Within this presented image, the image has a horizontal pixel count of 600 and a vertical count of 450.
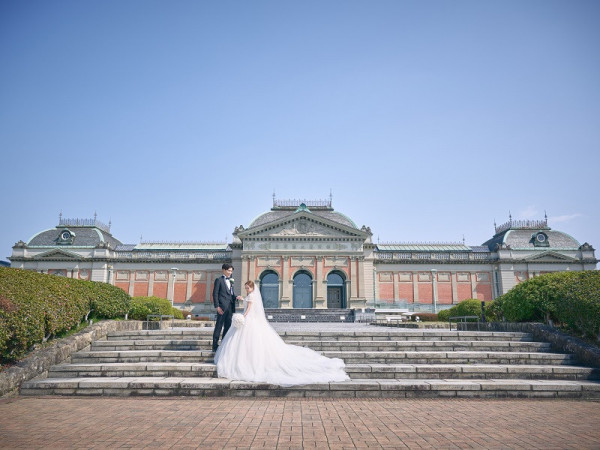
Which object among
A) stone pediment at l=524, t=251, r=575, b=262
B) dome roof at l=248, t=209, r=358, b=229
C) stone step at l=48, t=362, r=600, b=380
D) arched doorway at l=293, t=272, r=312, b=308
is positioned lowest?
stone step at l=48, t=362, r=600, b=380

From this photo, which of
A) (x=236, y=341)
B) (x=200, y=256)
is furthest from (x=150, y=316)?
(x=200, y=256)

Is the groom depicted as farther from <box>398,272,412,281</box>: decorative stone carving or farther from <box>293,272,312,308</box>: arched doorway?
<box>398,272,412,281</box>: decorative stone carving

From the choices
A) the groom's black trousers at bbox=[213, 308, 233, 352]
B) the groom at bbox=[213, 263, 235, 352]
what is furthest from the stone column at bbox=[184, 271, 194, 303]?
the groom at bbox=[213, 263, 235, 352]

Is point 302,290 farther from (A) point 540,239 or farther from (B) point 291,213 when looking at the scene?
(A) point 540,239

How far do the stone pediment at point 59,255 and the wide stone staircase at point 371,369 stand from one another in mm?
42861

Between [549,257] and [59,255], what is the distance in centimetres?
5839

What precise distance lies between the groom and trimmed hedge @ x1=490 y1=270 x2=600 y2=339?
31.3 ft

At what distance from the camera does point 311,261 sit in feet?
146

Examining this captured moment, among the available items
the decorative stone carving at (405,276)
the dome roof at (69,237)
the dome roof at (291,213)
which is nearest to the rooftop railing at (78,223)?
the dome roof at (69,237)

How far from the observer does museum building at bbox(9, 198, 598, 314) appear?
146 ft

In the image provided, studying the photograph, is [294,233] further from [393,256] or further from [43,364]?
[43,364]

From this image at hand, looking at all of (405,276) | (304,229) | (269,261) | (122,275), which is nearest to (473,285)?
(405,276)

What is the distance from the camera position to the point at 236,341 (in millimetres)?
9156

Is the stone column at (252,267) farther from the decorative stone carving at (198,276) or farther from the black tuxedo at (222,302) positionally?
the black tuxedo at (222,302)
